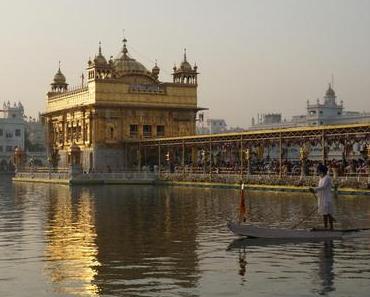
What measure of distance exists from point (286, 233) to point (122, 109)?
192 ft

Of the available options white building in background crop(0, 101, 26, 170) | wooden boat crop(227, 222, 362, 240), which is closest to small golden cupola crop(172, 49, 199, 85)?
white building in background crop(0, 101, 26, 170)

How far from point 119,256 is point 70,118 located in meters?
67.0

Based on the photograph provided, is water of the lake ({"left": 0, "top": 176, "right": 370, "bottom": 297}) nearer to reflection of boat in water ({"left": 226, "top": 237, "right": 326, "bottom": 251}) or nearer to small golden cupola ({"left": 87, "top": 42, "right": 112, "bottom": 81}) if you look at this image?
reflection of boat in water ({"left": 226, "top": 237, "right": 326, "bottom": 251})

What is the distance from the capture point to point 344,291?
1180cm

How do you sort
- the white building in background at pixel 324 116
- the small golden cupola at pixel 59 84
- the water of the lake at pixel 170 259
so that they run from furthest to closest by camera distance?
the white building in background at pixel 324 116 → the small golden cupola at pixel 59 84 → the water of the lake at pixel 170 259

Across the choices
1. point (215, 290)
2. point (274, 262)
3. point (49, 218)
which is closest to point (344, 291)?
point (215, 290)

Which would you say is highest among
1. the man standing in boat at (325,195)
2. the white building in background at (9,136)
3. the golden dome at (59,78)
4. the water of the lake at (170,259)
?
the golden dome at (59,78)

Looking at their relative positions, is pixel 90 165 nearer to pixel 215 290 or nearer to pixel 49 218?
pixel 49 218

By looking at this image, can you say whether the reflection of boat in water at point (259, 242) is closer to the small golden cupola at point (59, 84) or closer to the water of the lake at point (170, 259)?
the water of the lake at point (170, 259)

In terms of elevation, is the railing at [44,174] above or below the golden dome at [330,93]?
below

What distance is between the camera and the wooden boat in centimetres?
1797

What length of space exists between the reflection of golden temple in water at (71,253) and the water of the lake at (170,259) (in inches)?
0.8

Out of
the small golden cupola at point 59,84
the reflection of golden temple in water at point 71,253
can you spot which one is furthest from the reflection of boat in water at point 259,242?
the small golden cupola at point 59,84

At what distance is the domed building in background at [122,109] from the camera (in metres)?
74.6
